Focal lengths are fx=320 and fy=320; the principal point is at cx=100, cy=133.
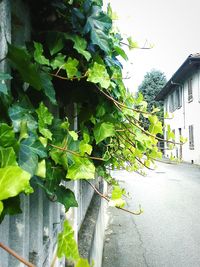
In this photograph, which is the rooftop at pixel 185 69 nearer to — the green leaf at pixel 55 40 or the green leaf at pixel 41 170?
the green leaf at pixel 55 40

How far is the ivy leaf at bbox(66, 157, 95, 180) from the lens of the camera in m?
0.96

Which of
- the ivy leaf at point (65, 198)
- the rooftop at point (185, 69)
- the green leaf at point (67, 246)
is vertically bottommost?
the green leaf at point (67, 246)

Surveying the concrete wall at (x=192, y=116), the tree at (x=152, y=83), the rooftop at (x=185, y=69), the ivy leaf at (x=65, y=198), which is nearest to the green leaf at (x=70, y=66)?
the ivy leaf at (x=65, y=198)

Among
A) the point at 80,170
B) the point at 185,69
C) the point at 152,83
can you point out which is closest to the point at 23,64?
the point at 80,170

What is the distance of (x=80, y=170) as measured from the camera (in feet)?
3.20

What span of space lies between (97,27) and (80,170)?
1.75 feet

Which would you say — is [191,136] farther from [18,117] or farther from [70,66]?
[18,117]

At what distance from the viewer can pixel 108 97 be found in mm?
1283

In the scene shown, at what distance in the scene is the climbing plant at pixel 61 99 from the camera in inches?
29.1

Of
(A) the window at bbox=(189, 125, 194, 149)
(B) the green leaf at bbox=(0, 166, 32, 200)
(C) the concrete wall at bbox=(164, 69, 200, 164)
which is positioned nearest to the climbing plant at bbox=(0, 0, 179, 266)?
(B) the green leaf at bbox=(0, 166, 32, 200)

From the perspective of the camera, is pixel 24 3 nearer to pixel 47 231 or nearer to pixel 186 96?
pixel 47 231

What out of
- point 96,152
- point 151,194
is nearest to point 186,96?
point 151,194

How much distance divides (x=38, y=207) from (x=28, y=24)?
2.15 ft

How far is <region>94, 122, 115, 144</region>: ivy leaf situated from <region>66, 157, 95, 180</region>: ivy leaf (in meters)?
0.31
